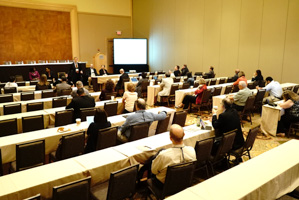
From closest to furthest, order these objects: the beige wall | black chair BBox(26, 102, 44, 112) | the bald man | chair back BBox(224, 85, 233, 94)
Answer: the bald man < black chair BBox(26, 102, 44, 112) < chair back BBox(224, 85, 233, 94) < the beige wall

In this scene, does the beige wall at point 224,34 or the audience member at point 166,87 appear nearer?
the audience member at point 166,87

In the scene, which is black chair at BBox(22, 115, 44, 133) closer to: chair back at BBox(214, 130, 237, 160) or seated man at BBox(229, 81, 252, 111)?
chair back at BBox(214, 130, 237, 160)

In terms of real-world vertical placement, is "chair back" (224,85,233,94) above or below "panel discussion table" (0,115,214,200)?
above

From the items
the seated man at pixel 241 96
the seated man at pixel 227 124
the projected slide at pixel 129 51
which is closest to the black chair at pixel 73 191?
the seated man at pixel 227 124

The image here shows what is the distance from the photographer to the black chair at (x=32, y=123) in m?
4.97

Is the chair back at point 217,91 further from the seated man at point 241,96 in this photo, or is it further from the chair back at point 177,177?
the chair back at point 177,177

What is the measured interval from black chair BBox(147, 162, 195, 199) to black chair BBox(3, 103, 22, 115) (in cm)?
426

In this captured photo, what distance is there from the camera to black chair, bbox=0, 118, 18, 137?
15.3 ft

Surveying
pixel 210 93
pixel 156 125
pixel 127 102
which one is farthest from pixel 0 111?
pixel 210 93

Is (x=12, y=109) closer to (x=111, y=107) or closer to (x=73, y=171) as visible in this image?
(x=111, y=107)

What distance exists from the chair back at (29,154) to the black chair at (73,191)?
1398mm

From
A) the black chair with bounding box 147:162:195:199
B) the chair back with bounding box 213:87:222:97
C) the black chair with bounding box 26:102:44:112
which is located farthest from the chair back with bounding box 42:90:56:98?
the black chair with bounding box 147:162:195:199

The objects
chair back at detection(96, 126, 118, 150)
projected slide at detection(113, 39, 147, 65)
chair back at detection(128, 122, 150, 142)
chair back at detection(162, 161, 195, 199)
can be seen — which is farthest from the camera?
projected slide at detection(113, 39, 147, 65)

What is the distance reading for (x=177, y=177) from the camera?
3.02 m
